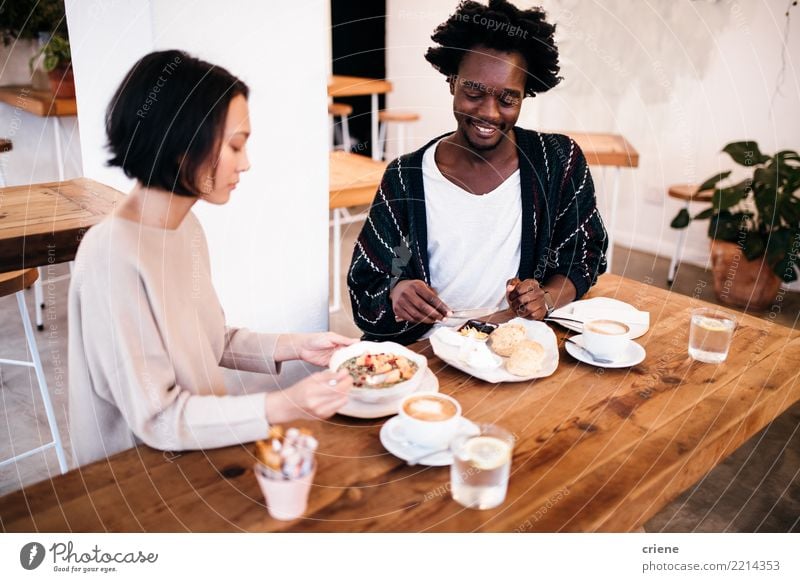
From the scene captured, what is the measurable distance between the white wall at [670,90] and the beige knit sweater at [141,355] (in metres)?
1.95

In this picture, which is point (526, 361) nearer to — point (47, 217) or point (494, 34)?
point (494, 34)

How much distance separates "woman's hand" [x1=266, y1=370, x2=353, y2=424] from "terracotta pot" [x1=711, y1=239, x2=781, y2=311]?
8.34 ft

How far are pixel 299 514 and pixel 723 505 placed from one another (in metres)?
1.29

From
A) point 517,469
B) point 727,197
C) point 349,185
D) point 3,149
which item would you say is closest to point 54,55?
point 3,149

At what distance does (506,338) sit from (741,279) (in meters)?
2.29

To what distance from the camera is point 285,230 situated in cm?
113

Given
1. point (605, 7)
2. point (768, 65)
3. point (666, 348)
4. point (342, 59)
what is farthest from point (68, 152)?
point (768, 65)

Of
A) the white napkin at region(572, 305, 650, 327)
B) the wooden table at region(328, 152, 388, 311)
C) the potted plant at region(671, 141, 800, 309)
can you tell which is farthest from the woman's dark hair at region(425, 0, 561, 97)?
the potted plant at region(671, 141, 800, 309)

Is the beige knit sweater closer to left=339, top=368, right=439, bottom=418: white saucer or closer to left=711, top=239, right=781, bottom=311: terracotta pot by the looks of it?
left=339, top=368, right=439, bottom=418: white saucer

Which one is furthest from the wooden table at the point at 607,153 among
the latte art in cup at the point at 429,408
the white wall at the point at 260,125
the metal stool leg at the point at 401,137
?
the latte art in cup at the point at 429,408

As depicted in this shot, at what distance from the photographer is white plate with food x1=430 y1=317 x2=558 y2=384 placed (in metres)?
1.00

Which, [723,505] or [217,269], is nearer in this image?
[217,269]
